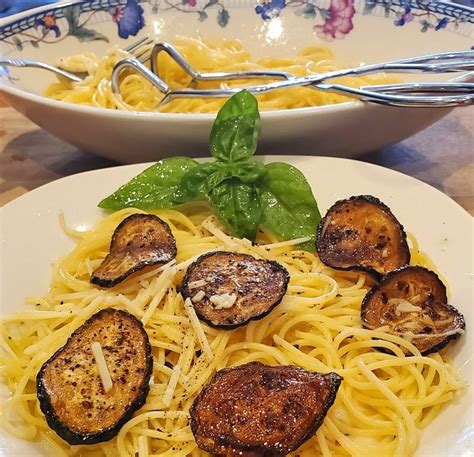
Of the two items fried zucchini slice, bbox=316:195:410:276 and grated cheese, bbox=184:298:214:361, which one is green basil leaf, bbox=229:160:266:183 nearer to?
fried zucchini slice, bbox=316:195:410:276

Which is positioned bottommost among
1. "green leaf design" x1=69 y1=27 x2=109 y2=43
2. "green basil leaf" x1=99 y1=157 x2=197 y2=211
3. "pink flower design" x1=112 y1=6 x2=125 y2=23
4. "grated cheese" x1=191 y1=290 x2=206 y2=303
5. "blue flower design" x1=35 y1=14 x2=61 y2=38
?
"grated cheese" x1=191 y1=290 x2=206 y2=303

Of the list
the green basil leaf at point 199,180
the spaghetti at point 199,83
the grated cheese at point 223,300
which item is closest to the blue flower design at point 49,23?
the spaghetti at point 199,83

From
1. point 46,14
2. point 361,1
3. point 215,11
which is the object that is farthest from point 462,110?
point 46,14

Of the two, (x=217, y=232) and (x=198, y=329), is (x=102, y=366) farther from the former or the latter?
(x=217, y=232)

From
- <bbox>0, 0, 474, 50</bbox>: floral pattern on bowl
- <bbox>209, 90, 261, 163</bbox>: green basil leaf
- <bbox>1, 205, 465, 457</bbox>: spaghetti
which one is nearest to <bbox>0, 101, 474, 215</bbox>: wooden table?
<bbox>0, 0, 474, 50</bbox>: floral pattern on bowl

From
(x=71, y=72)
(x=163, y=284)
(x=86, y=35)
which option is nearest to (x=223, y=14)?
(x=86, y=35)
